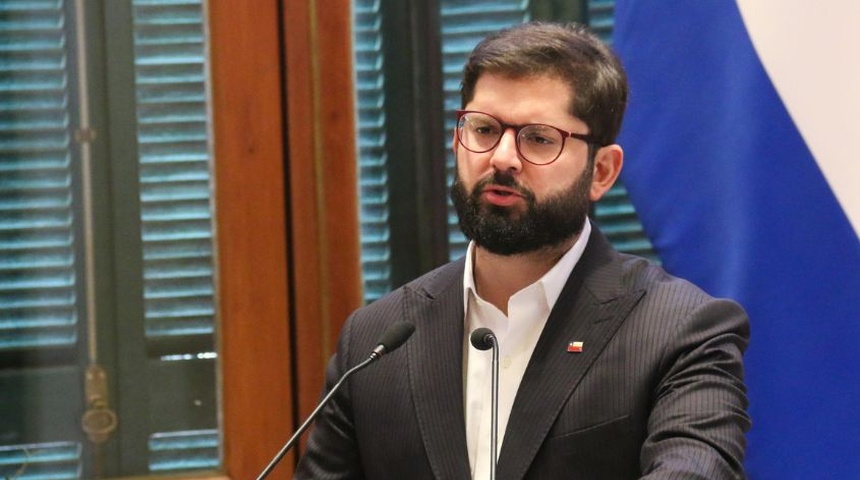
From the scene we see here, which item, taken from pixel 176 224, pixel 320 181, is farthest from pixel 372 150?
pixel 176 224

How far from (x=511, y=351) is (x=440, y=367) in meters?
0.12

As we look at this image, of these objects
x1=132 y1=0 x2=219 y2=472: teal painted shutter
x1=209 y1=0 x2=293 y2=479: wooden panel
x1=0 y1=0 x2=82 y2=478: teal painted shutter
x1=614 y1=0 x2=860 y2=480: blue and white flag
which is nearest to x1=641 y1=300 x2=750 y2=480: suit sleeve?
x1=614 y1=0 x2=860 y2=480: blue and white flag

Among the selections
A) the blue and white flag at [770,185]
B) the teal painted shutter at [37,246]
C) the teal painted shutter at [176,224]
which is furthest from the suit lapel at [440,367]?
the teal painted shutter at [37,246]

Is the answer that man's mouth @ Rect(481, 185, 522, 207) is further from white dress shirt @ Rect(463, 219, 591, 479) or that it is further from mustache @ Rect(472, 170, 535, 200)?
white dress shirt @ Rect(463, 219, 591, 479)

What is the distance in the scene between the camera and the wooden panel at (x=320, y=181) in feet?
8.45

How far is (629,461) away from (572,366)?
16 cm

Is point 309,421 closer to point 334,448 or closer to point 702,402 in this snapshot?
point 334,448

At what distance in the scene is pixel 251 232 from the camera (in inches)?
102

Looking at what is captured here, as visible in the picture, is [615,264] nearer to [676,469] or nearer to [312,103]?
[676,469]

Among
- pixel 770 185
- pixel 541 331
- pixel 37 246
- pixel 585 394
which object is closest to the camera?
pixel 585 394

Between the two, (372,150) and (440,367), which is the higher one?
(372,150)

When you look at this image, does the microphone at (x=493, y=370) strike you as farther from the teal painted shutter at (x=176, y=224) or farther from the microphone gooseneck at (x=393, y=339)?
the teal painted shutter at (x=176, y=224)

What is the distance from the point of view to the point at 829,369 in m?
2.05

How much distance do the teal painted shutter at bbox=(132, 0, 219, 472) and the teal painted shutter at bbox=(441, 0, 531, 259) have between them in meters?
0.49
